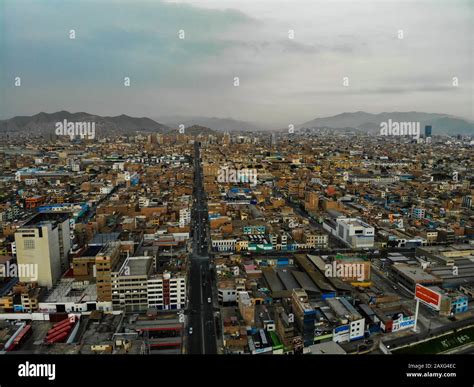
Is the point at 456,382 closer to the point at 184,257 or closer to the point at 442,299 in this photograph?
the point at 442,299

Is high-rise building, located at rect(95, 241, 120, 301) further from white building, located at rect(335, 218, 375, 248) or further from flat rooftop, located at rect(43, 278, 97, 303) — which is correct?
white building, located at rect(335, 218, 375, 248)

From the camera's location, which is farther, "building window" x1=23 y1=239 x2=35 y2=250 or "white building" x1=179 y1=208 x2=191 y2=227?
"white building" x1=179 y1=208 x2=191 y2=227

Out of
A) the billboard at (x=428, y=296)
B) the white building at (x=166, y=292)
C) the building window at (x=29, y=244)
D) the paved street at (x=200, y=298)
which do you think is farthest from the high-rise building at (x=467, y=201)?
the building window at (x=29, y=244)

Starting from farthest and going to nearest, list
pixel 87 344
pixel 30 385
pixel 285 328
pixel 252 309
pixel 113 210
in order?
pixel 113 210 → pixel 252 309 → pixel 285 328 → pixel 87 344 → pixel 30 385

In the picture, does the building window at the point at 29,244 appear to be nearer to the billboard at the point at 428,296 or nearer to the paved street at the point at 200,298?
the paved street at the point at 200,298

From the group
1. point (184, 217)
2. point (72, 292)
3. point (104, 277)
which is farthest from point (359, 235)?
point (72, 292)

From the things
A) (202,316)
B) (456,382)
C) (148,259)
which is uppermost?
(456,382)

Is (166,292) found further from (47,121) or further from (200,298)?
(47,121)

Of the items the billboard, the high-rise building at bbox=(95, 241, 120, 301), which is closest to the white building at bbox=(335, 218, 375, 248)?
the billboard

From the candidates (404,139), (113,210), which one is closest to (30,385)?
(113,210)
